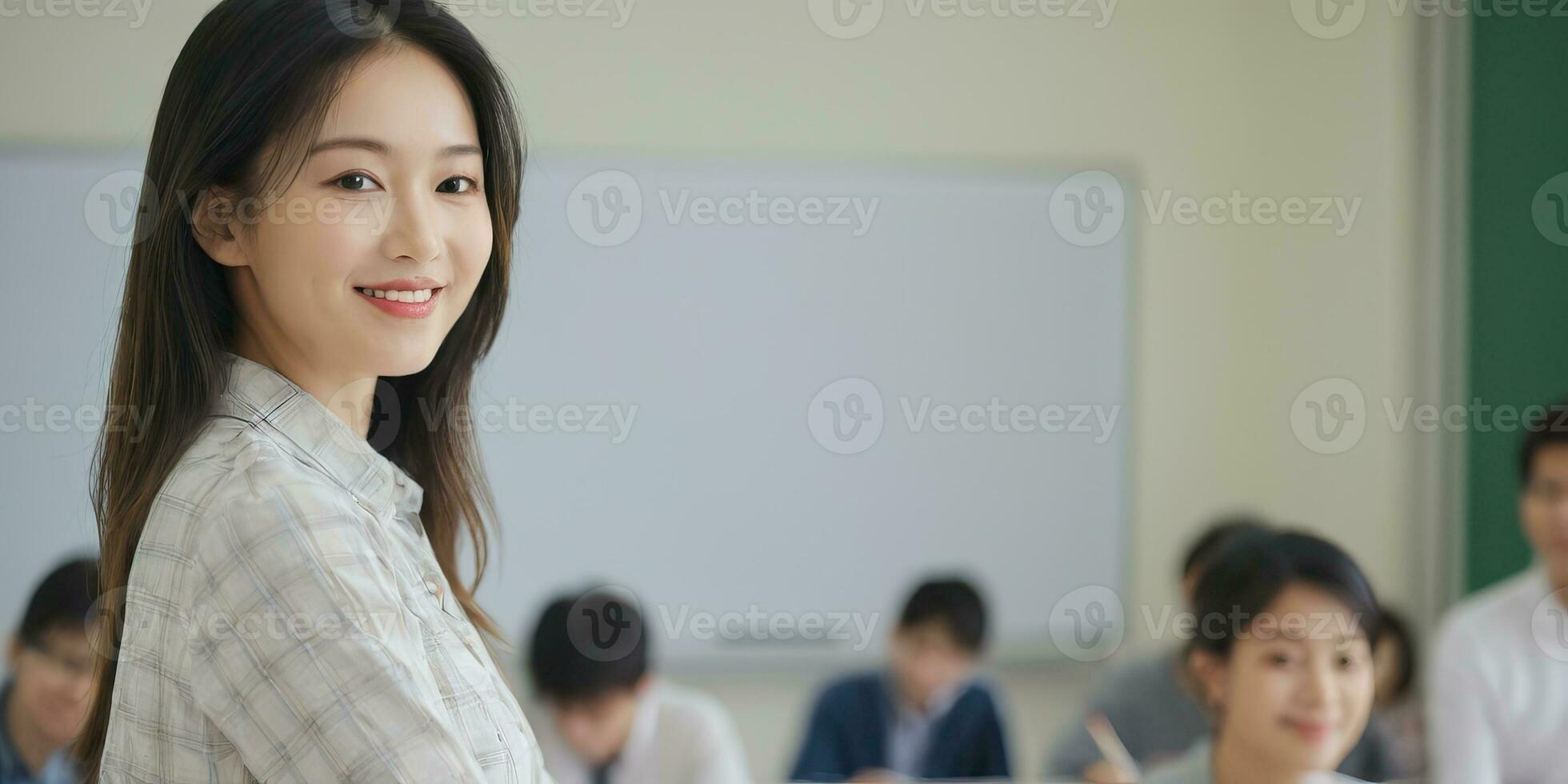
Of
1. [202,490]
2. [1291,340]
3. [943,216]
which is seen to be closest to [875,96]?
[943,216]

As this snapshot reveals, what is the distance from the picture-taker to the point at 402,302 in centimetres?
80

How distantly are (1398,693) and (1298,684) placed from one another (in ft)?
4.84

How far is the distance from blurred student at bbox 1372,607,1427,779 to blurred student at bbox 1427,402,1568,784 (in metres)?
0.39

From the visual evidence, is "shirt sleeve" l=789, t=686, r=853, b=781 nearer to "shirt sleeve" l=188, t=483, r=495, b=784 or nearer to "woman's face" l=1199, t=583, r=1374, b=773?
"woman's face" l=1199, t=583, r=1374, b=773

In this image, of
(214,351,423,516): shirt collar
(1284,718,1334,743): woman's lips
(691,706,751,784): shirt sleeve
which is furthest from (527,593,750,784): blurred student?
(214,351,423,516): shirt collar

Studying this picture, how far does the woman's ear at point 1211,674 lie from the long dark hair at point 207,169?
1.25 metres

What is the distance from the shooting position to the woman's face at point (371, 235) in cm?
77

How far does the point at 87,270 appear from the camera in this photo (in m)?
3.09

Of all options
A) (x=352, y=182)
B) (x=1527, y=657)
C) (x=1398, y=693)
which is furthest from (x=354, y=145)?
(x=1398, y=693)

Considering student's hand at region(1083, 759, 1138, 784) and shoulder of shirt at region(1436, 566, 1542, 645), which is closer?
student's hand at region(1083, 759, 1138, 784)

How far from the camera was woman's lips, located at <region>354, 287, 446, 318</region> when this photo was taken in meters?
0.80

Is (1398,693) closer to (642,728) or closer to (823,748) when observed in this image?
(823,748)

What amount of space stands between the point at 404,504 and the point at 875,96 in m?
2.70

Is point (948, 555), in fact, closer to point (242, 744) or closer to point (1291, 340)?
point (1291, 340)
